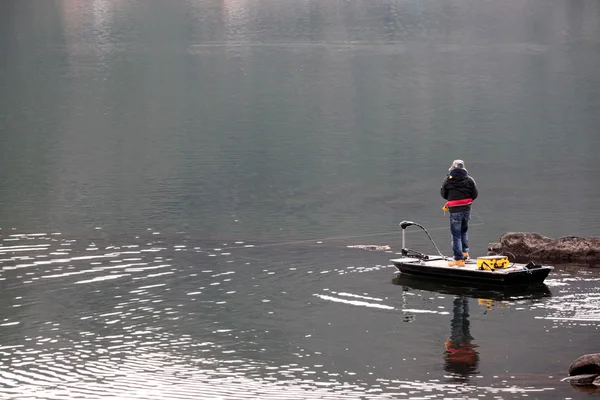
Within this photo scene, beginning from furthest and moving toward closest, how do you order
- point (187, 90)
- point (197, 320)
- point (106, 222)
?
point (187, 90) → point (106, 222) → point (197, 320)

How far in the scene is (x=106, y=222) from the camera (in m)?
35.5

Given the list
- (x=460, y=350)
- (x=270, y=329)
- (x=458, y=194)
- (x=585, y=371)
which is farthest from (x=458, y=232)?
(x=585, y=371)

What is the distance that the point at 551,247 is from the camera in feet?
88.0

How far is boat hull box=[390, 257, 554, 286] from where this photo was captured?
23562 mm

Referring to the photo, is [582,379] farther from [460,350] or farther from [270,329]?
[270,329]

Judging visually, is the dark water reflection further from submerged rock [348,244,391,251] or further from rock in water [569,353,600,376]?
submerged rock [348,244,391,251]

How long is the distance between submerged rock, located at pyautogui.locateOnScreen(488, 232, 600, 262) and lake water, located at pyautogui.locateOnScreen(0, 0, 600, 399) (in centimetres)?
103

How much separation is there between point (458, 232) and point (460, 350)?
20.3 feet

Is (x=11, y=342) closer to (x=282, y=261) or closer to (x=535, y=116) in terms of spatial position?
(x=282, y=261)

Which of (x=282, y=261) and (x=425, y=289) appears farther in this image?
(x=282, y=261)

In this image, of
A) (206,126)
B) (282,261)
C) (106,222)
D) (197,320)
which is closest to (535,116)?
(206,126)

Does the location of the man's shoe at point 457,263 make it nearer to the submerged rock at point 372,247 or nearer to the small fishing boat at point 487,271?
the small fishing boat at point 487,271

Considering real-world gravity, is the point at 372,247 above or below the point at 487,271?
below

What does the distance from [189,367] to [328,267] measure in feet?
30.1
